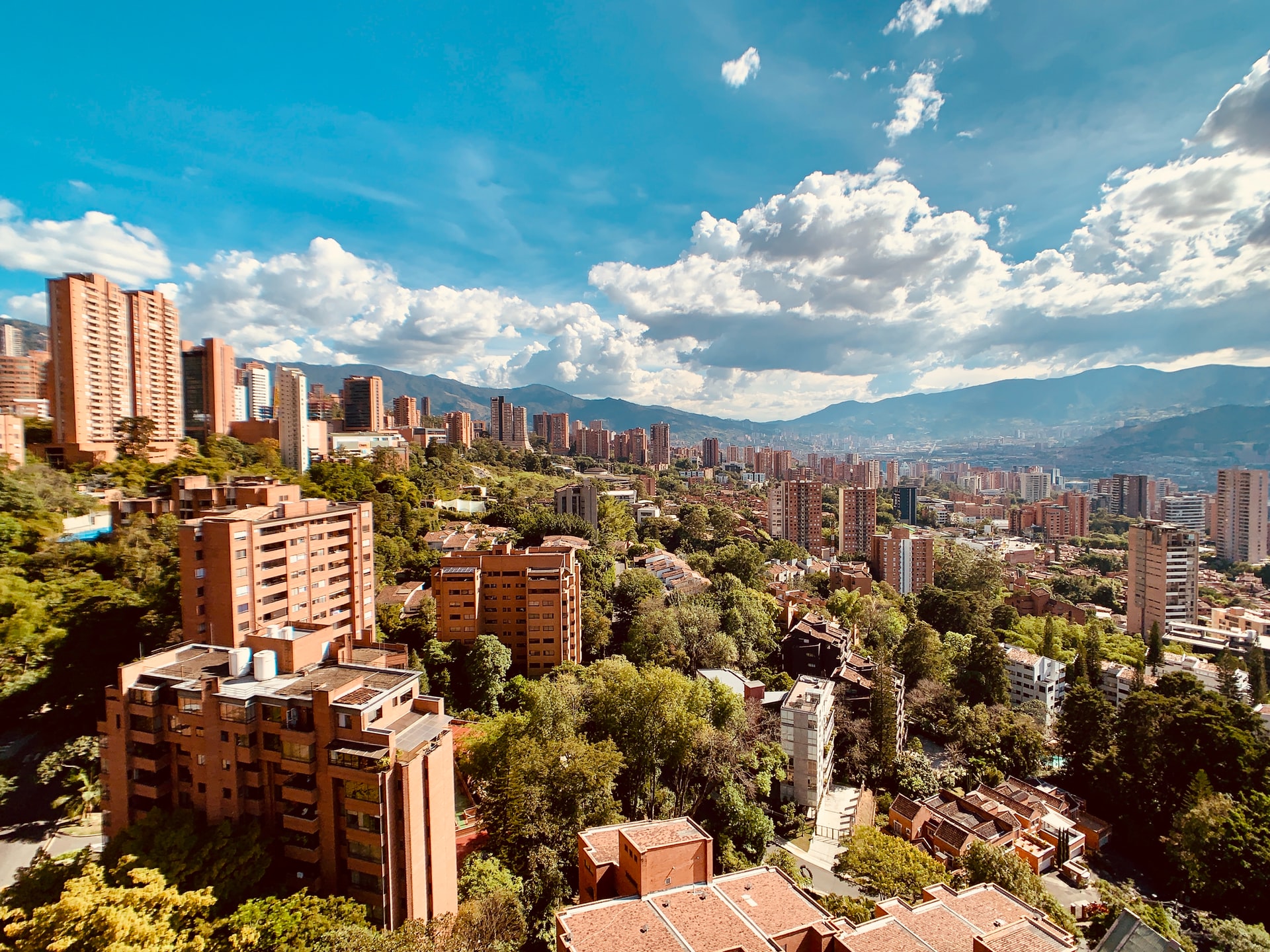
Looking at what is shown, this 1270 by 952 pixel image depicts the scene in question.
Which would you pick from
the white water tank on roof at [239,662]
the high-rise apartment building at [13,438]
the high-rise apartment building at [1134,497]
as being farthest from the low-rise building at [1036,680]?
the high-rise apartment building at [1134,497]

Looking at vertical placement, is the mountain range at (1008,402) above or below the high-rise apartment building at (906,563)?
above

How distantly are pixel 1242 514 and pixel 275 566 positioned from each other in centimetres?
5891

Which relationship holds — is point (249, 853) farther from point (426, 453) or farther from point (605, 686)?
point (426, 453)

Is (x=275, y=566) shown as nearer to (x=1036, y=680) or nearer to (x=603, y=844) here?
(x=603, y=844)

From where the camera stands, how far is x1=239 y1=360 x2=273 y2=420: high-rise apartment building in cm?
4678

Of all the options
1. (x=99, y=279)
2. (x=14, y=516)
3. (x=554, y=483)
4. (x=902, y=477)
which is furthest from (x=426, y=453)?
(x=902, y=477)

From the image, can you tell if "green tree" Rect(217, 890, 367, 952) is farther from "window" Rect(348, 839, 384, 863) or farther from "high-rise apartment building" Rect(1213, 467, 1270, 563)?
"high-rise apartment building" Rect(1213, 467, 1270, 563)

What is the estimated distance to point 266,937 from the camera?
5738mm

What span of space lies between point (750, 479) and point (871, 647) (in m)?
50.2

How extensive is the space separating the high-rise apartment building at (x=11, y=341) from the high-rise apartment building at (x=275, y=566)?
136ft

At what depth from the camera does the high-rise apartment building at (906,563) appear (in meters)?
33.2

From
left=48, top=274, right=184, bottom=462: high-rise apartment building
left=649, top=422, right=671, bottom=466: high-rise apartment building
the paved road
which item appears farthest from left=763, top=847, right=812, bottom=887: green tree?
left=649, top=422, right=671, bottom=466: high-rise apartment building

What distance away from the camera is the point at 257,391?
4897 cm

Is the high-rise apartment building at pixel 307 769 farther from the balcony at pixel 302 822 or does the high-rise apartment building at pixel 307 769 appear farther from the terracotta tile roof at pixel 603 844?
the terracotta tile roof at pixel 603 844
